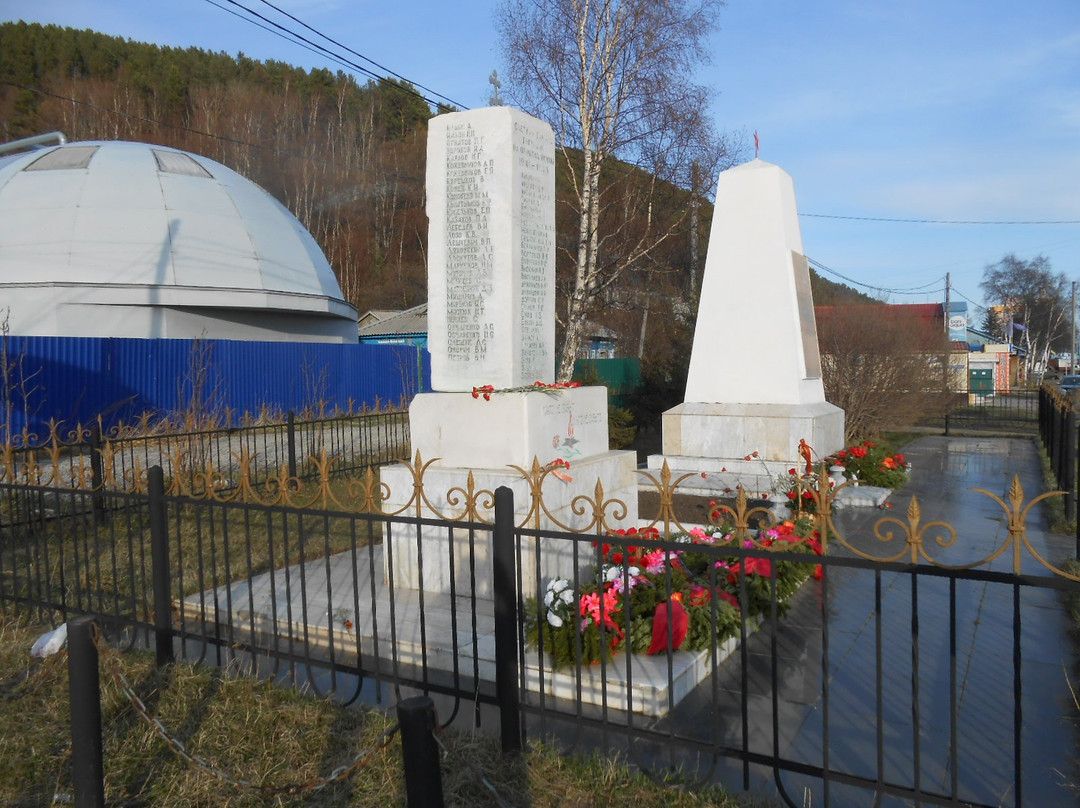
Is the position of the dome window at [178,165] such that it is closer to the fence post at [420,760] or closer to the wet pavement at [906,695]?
the wet pavement at [906,695]

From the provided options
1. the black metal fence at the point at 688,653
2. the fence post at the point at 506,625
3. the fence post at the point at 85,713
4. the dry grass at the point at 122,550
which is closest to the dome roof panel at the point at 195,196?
the dry grass at the point at 122,550

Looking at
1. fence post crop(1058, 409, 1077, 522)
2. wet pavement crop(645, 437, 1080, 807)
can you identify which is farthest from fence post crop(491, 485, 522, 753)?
fence post crop(1058, 409, 1077, 522)

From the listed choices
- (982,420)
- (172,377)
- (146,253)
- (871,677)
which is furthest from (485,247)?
(982,420)

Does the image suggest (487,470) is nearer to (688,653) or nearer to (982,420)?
(688,653)

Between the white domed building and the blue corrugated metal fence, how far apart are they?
181 centimetres

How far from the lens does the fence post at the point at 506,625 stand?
123 inches

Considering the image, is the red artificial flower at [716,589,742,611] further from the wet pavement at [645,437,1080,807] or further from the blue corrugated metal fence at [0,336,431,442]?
the blue corrugated metal fence at [0,336,431,442]

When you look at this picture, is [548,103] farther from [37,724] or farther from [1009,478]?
[37,724]

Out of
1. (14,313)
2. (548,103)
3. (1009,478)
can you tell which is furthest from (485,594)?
(14,313)

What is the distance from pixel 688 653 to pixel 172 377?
16.6 m

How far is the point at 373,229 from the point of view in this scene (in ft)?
149

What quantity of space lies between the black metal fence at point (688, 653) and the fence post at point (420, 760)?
108cm

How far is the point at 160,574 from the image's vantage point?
416 centimetres

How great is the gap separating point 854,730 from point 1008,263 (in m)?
76.4
